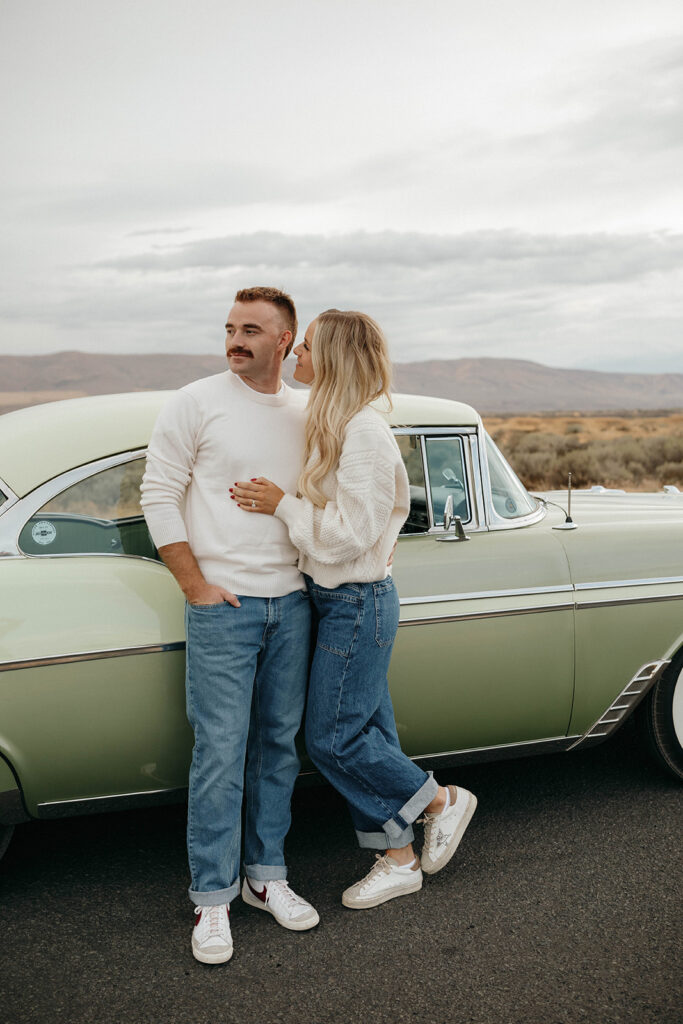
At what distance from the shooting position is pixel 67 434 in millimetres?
2879

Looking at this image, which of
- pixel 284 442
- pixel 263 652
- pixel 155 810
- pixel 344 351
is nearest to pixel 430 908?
pixel 263 652

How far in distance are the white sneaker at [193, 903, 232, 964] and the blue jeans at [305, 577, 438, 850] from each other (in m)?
0.52

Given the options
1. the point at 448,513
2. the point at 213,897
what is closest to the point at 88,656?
the point at 213,897

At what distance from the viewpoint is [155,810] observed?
3.62 m

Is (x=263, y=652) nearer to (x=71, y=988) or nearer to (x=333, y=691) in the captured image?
(x=333, y=691)

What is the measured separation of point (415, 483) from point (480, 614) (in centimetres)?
55

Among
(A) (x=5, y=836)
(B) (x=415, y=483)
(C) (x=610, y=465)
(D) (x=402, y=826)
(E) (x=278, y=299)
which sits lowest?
(C) (x=610, y=465)

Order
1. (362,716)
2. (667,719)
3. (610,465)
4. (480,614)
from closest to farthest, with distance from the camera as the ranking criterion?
(362,716) < (480,614) < (667,719) < (610,465)

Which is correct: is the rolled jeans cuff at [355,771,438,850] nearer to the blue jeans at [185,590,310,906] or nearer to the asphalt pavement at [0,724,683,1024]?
the asphalt pavement at [0,724,683,1024]

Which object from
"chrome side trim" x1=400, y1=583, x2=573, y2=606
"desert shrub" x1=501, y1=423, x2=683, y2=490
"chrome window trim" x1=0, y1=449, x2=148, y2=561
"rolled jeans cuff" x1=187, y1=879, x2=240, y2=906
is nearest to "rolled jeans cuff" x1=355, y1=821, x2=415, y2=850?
"rolled jeans cuff" x1=187, y1=879, x2=240, y2=906

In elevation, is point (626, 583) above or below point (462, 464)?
below

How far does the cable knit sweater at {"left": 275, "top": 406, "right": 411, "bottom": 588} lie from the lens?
8.55 ft

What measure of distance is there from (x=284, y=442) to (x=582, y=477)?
64.8 feet

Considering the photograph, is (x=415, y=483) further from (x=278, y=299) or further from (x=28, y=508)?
(x=28, y=508)
